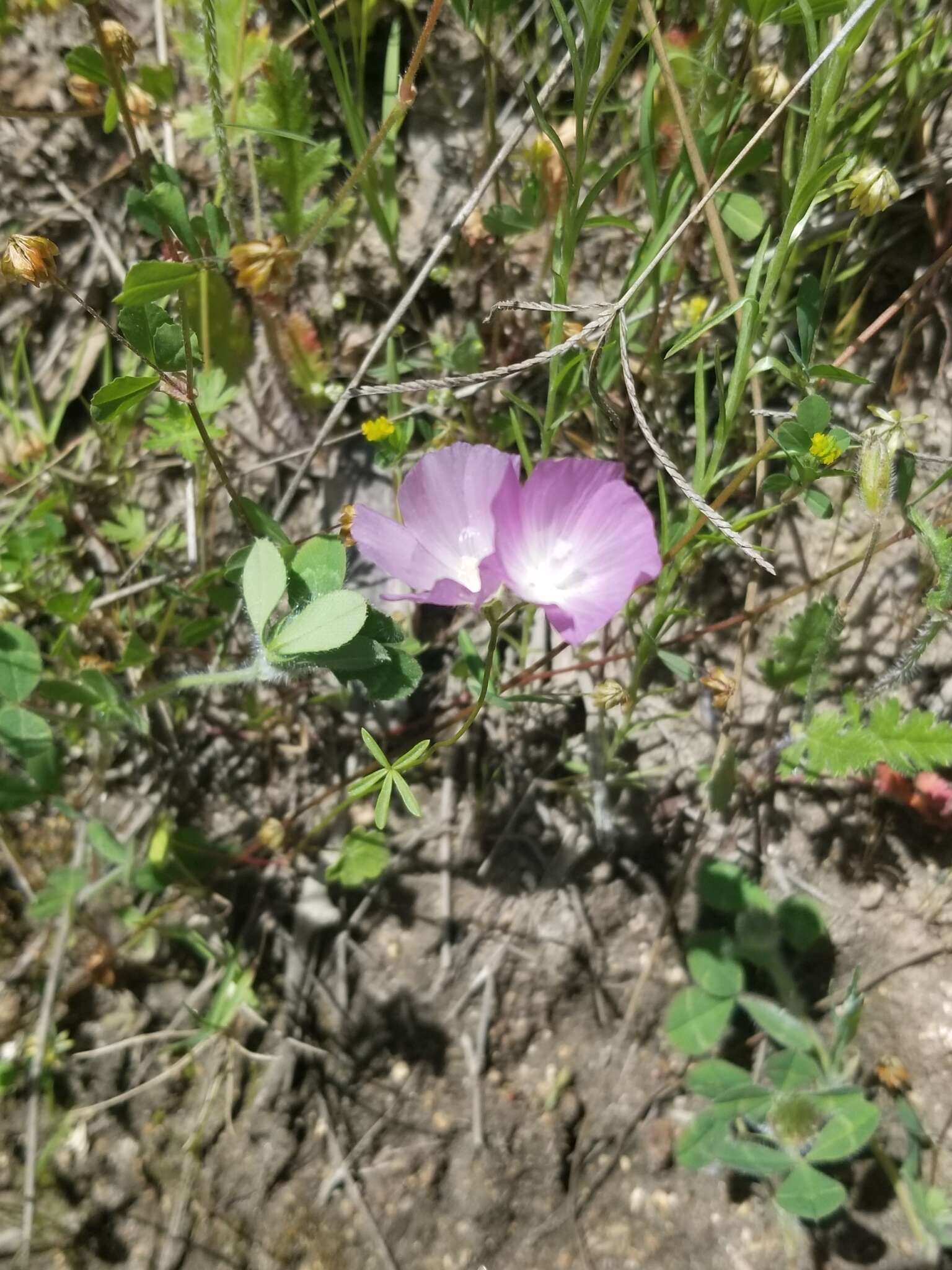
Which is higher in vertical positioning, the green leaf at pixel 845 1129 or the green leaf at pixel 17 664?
the green leaf at pixel 17 664

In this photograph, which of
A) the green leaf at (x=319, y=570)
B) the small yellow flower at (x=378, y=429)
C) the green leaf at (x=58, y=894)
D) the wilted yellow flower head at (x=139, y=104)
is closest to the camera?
the green leaf at (x=319, y=570)

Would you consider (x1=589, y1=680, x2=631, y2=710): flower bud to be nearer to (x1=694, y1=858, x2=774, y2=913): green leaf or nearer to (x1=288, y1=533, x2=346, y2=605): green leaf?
(x1=288, y1=533, x2=346, y2=605): green leaf

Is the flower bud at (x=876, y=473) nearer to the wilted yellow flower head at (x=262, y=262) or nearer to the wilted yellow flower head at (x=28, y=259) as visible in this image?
the wilted yellow flower head at (x=262, y=262)

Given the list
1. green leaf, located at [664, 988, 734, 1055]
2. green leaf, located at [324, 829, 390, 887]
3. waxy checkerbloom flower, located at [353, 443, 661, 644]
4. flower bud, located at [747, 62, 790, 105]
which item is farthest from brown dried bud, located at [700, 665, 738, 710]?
flower bud, located at [747, 62, 790, 105]

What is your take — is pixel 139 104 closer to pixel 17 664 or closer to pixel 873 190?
pixel 17 664

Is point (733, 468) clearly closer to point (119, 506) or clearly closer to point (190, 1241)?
point (119, 506)

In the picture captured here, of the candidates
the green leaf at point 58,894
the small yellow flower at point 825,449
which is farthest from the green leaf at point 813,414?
the green leaf at point 58,894
